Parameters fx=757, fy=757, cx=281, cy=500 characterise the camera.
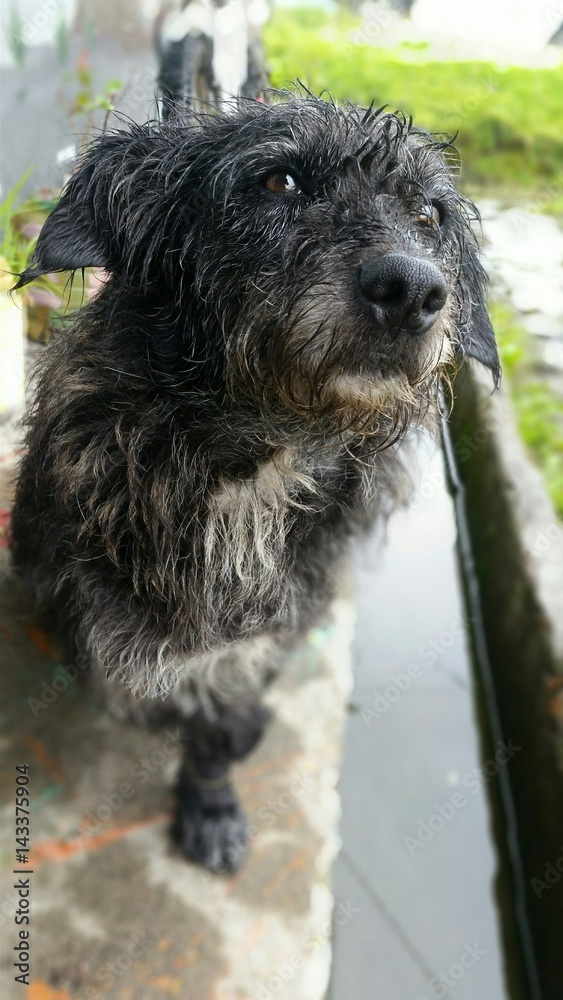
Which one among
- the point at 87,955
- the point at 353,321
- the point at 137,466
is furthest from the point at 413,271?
the point at 87,955

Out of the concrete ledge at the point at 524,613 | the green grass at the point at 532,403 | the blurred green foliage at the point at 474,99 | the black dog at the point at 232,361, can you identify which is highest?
the blurred green foliage at the point at 474,99

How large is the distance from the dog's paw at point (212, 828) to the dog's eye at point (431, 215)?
71.8 inches

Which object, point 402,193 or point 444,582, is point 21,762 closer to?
point 402,193

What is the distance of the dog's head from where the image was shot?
1330mm

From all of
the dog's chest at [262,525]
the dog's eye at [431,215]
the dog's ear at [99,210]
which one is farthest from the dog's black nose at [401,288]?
the dog's ear at [99,210]

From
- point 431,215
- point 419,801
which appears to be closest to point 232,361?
point 431,215

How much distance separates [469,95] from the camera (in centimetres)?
635

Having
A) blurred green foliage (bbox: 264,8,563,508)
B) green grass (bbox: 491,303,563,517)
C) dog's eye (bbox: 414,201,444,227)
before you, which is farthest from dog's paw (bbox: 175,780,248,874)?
blurred green foliage (bbox: 264,8,563,508)

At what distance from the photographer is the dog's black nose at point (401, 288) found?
4.14 feet

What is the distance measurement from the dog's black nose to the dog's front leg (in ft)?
4.58

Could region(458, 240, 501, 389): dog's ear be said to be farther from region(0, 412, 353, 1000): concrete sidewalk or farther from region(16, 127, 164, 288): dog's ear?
region(0, 412, 353, 1000): concrete sidewalk

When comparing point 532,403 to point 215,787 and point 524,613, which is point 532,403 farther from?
point 215,787

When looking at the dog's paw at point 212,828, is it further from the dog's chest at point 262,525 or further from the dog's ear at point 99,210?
the dog's ear at point 99,210

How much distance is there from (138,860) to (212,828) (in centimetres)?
24
